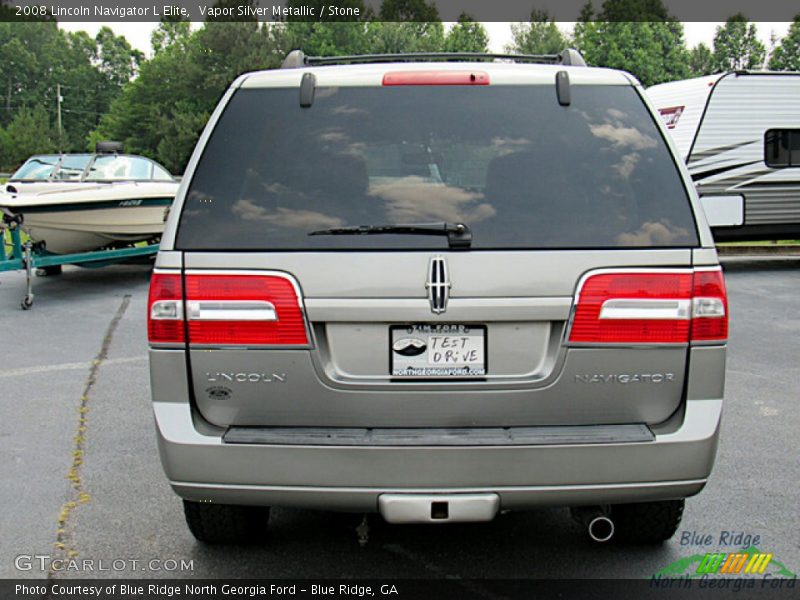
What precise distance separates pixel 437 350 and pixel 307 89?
1.04 metres

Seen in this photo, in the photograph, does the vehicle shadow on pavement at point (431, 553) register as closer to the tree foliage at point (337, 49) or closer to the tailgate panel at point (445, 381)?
the tailgate panel at point (445, 381)

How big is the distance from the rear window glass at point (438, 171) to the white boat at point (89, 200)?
9194 mm


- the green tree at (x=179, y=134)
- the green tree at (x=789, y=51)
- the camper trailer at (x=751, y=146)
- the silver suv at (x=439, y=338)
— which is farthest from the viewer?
the green tree at (x=179, y=134)

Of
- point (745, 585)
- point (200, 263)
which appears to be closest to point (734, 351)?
point (745, 585)

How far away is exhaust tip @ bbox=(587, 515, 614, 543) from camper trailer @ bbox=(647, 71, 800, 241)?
11854 millimetres

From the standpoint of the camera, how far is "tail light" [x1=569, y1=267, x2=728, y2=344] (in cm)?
304

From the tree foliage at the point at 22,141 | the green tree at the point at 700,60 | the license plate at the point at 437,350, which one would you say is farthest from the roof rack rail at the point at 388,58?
the tree foliage at the point at 22,141

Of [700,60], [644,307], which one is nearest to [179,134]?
[700,60]

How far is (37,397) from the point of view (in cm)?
668

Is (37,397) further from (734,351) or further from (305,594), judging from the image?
(734,351)

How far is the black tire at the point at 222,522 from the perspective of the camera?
3723mm

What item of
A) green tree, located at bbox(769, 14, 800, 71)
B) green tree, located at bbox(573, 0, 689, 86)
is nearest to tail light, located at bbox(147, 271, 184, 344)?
green tree, located at bbox(769, 14, 800, 71)

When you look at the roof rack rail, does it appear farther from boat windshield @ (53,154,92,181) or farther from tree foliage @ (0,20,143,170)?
tree foliage @ (0,20,143,170)

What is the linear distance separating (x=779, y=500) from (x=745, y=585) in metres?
1.01
